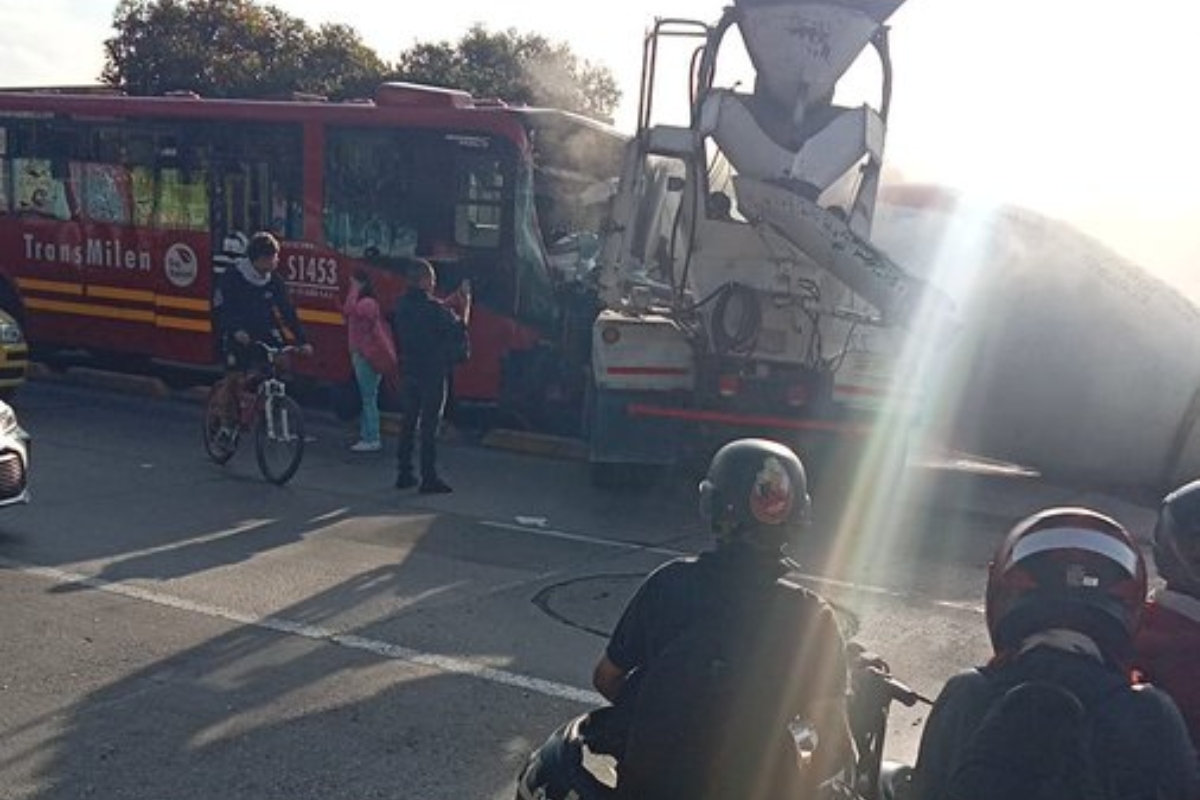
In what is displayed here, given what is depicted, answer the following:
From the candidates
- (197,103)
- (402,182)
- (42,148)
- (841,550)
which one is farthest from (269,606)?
(42,148)

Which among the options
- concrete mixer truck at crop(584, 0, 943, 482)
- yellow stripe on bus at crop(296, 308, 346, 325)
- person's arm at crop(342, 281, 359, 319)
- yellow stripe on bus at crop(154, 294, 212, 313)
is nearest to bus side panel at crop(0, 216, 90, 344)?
yellow stripe on bus at crop(154, 294, 212, 313)

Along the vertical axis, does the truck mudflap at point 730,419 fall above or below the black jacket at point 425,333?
below

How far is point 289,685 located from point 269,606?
4.34 feet

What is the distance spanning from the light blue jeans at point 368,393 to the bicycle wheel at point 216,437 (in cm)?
139

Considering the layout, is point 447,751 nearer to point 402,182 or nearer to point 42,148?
point 402,182

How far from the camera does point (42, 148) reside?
16031mm

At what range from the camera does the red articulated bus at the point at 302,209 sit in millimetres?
13141

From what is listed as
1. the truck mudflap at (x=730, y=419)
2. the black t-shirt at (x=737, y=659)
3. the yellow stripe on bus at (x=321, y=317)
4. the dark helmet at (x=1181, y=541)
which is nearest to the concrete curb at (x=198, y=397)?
the yellow stripe on bus at (x=321, y=317)

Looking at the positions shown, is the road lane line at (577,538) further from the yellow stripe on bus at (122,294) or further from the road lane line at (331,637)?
the yellow stripe on bus at (122,294)

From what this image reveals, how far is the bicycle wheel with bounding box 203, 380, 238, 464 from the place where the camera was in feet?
36.7

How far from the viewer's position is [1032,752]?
254cm

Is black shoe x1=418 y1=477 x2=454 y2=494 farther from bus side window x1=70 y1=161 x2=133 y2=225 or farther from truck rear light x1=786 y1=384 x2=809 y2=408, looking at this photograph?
bus side window x1=70 y1=161 x2=133 y2=225

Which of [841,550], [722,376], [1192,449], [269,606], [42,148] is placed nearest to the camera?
[269,606]

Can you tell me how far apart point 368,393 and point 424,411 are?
5.82 ft
